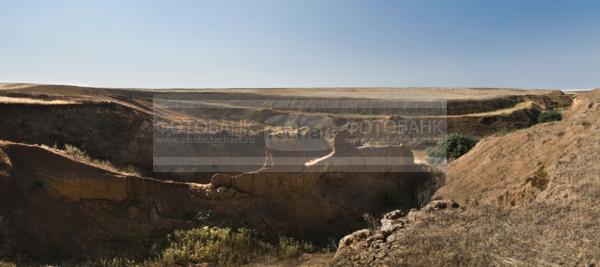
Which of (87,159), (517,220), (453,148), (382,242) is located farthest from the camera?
(453,148)

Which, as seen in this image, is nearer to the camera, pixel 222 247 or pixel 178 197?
pixel 222 247

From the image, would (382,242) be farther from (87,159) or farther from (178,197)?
(87,159)

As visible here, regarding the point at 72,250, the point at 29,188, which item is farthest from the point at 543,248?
the point at 29,188

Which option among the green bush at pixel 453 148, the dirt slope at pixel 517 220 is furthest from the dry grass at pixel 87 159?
the green bush at pixel 453 148

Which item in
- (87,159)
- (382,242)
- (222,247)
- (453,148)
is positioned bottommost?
(222,247)

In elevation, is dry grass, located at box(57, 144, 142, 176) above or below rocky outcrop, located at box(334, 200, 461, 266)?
above

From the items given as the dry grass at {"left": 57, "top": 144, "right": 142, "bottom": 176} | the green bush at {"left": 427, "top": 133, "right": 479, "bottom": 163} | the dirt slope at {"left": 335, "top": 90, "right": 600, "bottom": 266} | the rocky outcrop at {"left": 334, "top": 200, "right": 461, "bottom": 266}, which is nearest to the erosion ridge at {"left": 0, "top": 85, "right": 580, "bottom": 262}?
the rocky outcrop at {"left": 334, "top": 200, "right": 461, "bottom": 266}

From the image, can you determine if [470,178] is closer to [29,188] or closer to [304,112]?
[29,188]

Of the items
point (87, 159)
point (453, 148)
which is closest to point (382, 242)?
point (87, 159)

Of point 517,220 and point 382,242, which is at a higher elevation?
point 517,220

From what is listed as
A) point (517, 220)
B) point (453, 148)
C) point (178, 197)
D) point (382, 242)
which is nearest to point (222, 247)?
point (178, 197)

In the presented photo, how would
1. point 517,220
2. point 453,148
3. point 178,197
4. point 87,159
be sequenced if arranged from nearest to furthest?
1. point 517,220
2. point 178,197
3. point 87,159
4. point 453,148

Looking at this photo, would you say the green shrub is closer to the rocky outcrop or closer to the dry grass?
the rocky outcrop

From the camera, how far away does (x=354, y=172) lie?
11305 millimetres
